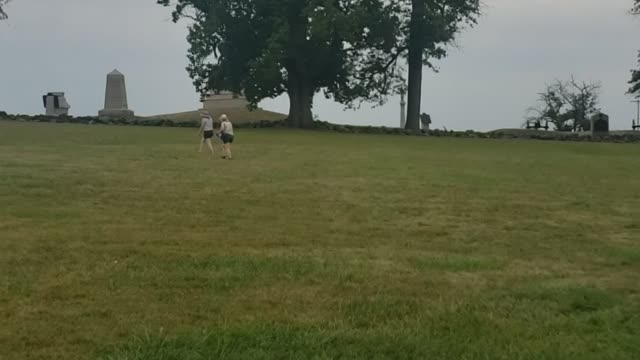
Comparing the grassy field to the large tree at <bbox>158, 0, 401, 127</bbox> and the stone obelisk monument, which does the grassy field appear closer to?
the large tree at <bbox>158, 0, 401, 127</bbox>

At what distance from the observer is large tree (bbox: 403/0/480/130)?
143 ft

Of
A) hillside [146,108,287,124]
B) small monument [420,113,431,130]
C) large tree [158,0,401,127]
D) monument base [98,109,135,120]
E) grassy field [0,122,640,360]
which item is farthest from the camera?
small monument [420,113,431,130]

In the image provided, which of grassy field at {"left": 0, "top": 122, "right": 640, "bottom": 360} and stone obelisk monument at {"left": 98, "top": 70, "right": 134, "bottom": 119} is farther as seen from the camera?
stone obelisk monument at {"left": 98, "top": 70, "right": 134, "bottom": 119}

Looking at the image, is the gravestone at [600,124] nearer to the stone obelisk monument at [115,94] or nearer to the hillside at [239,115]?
the hillside at [239,115]

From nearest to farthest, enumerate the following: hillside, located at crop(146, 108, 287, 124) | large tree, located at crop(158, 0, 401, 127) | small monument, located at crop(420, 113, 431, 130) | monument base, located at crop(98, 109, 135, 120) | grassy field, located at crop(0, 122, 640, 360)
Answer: grassy field, located at crop(0, 122, 640, 360)
large tree, located at crop(158, 0, 401, 127)
monument base, located at crop(98, 109, 135, 120)
hillside, located at crop(146, 108, 287, 124)
small monument, located at crop(420, 113, 431, 130)

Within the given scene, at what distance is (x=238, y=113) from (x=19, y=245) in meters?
42.6

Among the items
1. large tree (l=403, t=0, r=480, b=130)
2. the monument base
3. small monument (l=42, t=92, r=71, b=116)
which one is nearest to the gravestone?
large tree (l=403, t=0, r=480, b=130)

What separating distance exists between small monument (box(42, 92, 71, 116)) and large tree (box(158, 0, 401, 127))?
9.62m

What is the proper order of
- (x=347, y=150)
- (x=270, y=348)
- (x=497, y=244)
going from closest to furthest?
(x=270, y=348)
(x=497, y=244)
(x=347, y=150)

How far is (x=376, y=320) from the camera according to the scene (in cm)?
592

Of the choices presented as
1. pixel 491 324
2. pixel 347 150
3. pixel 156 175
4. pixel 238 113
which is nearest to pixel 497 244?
pixel 491 324

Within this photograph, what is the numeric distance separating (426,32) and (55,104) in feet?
70.7

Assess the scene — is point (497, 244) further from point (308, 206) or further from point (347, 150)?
point (347, 150)

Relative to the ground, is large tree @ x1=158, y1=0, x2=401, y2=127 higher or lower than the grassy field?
higher
